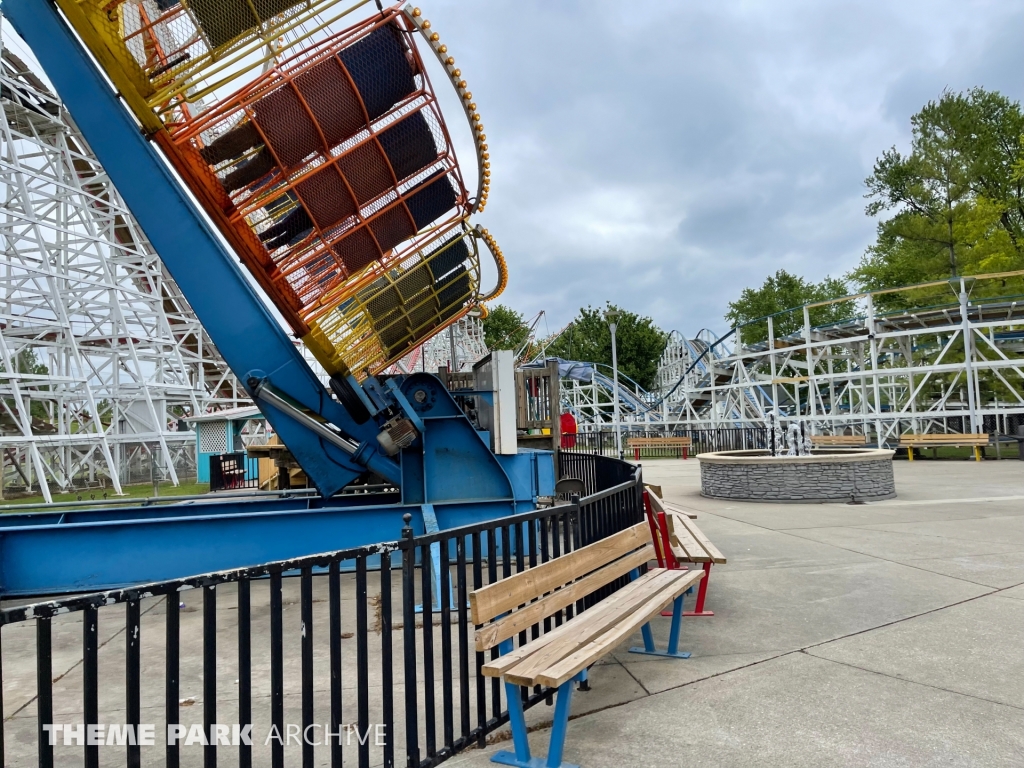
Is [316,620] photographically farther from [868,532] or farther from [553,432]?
[868,532]

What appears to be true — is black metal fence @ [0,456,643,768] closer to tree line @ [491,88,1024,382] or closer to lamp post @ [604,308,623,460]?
lamp post @ [604,308,623,460]

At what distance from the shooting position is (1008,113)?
127 ft

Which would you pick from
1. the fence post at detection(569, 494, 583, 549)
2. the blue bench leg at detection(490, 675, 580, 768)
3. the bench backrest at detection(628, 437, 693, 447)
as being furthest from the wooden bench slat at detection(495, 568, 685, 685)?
the bench backrest at detection(628, 437, 693, 447)

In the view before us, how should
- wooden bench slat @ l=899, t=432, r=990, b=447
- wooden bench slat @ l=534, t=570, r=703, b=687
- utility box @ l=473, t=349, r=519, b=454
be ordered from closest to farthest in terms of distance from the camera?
wooden bench slat @ l=534, t=570, r=703, b=687 → utility box @ l=473, t=349, r=519, b=454 → wooden bench slat @ l=899, t=432, r=990, b=447

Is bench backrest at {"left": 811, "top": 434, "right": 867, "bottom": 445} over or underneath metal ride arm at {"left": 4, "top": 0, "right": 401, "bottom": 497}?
underneath

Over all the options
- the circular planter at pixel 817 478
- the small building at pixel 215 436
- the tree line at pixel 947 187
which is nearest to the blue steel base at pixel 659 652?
the circular planter at pixel 817 478

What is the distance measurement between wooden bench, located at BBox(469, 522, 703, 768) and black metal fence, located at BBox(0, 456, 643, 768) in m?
0.17

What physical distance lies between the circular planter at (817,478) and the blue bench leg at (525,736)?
10448 mm

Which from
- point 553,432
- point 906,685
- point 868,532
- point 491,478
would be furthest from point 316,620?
point 868,532

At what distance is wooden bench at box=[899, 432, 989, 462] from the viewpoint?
69.3 ft

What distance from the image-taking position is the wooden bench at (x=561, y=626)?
3.05 meters

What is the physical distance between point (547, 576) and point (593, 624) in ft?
1.28

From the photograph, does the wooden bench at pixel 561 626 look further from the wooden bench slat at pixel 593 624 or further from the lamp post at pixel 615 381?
the lamp post at pixel 615 381

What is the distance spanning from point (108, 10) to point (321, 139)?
2.09 m
